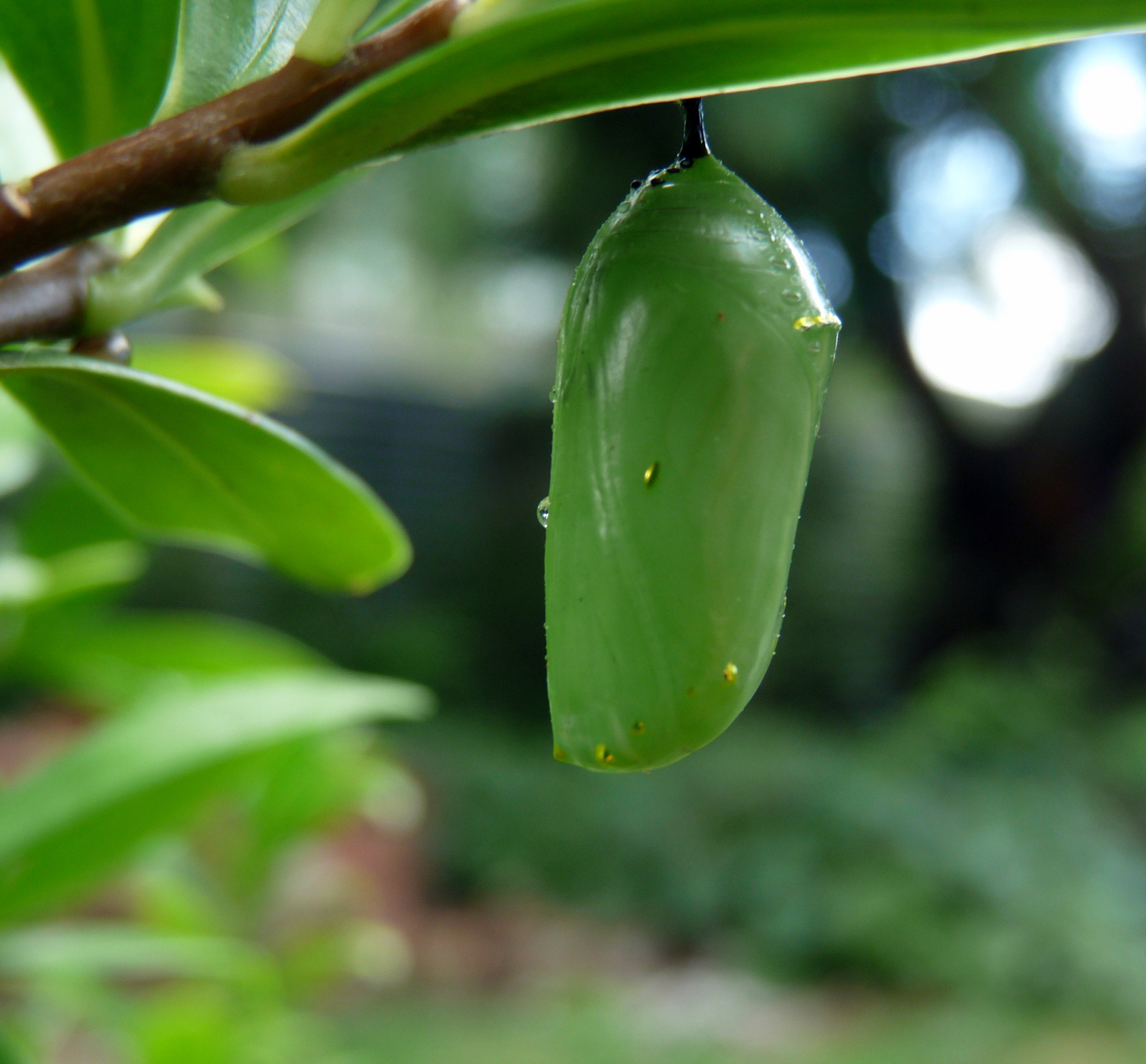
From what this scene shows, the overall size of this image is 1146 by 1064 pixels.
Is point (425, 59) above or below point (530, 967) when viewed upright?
below

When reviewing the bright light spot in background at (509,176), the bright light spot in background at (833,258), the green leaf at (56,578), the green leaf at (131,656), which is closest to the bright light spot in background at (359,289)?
the bright light spot in background at (509,176)

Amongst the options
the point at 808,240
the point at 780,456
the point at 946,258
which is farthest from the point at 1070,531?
the point at 780,456


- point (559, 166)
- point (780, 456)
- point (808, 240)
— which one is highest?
point (559, 166)

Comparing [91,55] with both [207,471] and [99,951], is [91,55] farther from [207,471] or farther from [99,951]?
[99,951]

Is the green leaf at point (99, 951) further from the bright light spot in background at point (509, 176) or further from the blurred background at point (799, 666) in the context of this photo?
the bright light spot in background at point (509, 176)

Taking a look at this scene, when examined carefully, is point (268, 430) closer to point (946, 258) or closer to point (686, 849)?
point (686, 849)

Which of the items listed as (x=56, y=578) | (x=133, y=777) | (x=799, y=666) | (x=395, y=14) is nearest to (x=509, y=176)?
(x=799, y=666)
